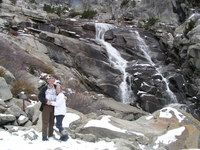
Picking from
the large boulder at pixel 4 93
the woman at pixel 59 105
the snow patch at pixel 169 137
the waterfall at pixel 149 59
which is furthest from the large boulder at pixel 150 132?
the waterfall at pixel 149 59

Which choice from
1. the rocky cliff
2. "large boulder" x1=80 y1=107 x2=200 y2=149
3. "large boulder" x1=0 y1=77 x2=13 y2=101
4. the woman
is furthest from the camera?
the rocky cliff

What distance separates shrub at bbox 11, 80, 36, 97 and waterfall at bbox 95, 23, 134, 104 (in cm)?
1006

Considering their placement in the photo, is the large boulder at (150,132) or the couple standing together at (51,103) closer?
the couple standing together at (51,103)

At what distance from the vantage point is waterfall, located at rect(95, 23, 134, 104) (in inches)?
1001

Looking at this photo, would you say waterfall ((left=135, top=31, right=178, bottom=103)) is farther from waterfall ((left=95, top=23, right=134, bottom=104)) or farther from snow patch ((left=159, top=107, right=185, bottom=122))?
snow patch ((left=159, top=107, right=185, bottom=122))

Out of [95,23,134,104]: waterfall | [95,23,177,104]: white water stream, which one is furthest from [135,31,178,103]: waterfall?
[95,23,134,104]: waterfall

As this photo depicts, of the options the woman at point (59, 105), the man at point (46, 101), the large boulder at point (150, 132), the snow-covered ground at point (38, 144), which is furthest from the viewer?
the large boulder at point (150, 132)

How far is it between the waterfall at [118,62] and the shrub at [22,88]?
10061mm

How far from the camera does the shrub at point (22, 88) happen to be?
1575 cm

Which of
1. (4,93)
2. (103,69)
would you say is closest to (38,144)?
(4,93)

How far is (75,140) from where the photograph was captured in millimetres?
9227

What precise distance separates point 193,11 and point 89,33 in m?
26.4

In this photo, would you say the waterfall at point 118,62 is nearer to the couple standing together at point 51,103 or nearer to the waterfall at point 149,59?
the waterfall at point 149,59

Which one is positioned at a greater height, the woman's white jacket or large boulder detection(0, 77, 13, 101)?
the woman's white jacket
